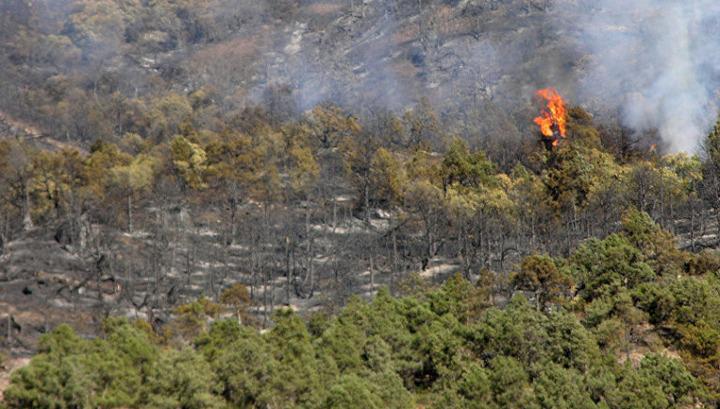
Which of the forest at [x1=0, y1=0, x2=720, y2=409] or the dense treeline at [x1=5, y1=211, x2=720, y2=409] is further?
the forest at [x1=0, y1=0, x2=720, y2=409]

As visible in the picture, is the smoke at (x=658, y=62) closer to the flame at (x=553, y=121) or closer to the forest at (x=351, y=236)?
the forest at (x=351, y=236)

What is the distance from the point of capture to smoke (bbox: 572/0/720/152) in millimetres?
111750

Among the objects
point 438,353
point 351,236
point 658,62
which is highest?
point 438,353

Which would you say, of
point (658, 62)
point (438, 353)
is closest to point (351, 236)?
point (438, 353)

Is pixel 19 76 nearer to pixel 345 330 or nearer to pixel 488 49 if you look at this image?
pixel 488 49

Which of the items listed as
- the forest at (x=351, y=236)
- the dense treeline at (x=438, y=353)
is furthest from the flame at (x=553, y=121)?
the dense treeline at (x=438, y=353)

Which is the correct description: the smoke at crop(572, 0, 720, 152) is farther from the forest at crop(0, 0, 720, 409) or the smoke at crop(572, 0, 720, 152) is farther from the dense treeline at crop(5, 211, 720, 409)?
the dense treeline at crop(5, 211, 720, 409)

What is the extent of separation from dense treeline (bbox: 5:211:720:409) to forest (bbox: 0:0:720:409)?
15 cm

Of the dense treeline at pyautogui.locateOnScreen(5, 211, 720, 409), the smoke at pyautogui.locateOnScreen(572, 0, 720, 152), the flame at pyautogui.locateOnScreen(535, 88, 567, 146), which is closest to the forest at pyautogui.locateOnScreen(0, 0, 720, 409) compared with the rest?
the dense treeline at pyautogui.locateOnScreen(5, 211, 720, 409)

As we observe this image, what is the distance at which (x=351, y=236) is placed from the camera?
89.9 meters

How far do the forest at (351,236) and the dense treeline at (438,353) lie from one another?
147 mm

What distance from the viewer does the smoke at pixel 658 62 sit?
367 ft

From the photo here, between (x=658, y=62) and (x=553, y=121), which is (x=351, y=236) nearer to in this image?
(x=553, y=121)

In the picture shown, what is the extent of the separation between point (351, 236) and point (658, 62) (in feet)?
204
